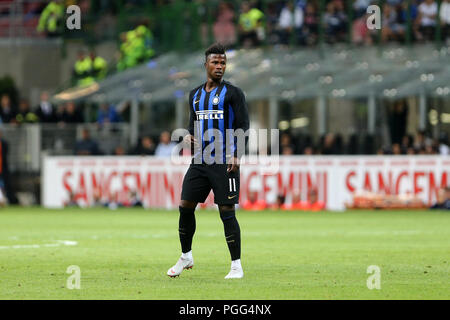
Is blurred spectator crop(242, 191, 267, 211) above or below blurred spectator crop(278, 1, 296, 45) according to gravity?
below

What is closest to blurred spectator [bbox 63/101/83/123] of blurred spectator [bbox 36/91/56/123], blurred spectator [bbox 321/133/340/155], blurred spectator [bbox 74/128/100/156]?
blurred spectator [bbox 36/91/56/123]

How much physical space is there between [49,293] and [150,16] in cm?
2712

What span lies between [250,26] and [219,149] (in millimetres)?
22300

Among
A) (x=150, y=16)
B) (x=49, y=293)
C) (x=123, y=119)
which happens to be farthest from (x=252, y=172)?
(x=49, y=293)

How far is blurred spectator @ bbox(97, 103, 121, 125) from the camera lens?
34.4 metres

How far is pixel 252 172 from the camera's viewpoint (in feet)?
92.2

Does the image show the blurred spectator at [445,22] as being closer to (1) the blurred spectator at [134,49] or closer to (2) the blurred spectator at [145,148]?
(2) the blurred spectator at [145,148]

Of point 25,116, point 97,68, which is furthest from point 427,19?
point 25,116

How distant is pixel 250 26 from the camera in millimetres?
33812

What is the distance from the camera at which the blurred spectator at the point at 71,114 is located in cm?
3359

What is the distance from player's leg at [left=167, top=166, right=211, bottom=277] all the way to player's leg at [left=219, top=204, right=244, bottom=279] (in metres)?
0.29

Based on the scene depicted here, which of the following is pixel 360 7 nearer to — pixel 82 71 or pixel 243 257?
pixel 82 71

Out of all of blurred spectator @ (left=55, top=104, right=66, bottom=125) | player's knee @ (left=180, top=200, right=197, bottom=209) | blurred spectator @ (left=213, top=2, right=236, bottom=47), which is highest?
blurred spectator @ (left=213, top=2, right=236, bottom=47)

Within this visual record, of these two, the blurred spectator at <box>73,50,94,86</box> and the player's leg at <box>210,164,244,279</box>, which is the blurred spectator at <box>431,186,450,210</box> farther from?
the player's leg at <box>210,164,244,279</box>
